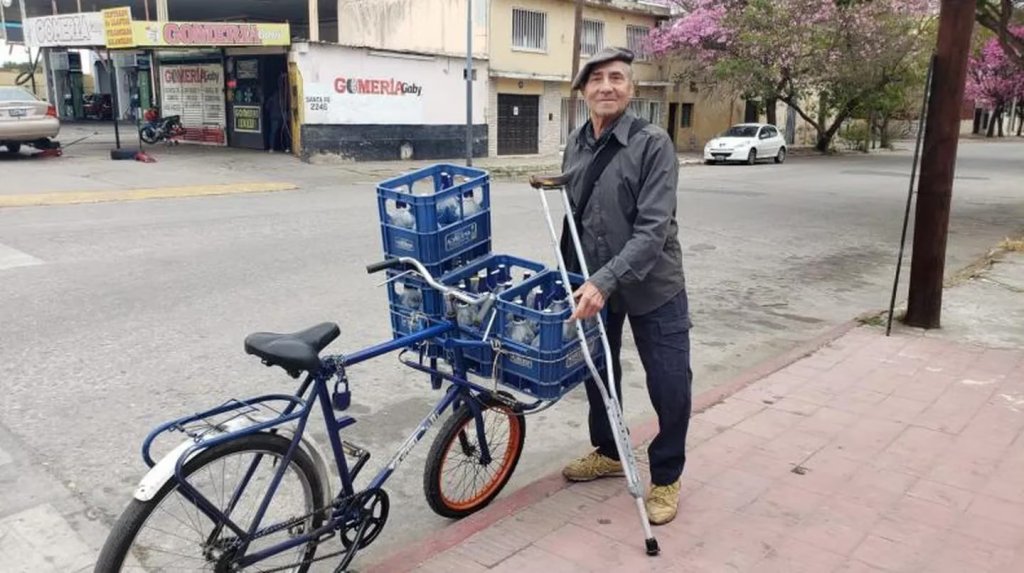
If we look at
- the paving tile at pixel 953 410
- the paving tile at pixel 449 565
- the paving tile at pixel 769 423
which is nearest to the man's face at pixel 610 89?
the paving tile at pixel 449 565

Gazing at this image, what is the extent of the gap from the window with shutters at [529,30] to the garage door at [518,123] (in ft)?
5.19

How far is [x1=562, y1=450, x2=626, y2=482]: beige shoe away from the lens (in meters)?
3.79

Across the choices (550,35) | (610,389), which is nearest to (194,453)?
(610,389)

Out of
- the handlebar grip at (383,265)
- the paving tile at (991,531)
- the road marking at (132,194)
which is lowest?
the paving tile at (991,531)

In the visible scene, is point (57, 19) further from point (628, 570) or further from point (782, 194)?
point (628, 570)

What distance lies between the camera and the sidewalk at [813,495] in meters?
3.16

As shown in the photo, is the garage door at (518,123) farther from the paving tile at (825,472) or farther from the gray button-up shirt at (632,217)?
the gray button-up shirt at (632,217)

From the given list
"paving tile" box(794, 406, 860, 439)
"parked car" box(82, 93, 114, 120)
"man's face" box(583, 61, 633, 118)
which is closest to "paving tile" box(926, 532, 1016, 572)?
"paving tile" box(794, 406, 860, 439)

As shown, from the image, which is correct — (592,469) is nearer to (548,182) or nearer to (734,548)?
(734,548)

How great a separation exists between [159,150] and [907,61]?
1019 inches

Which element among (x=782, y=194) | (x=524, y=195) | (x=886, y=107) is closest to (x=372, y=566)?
(x=524, y=195)

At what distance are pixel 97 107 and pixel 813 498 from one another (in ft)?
112

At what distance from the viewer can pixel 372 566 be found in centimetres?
313

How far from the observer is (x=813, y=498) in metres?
3.67
